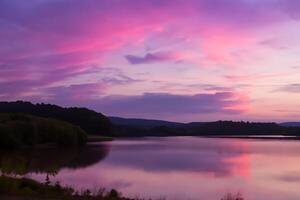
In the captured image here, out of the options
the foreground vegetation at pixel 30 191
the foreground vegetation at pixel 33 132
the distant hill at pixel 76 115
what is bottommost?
the foreground vegetation at pixel 30 191

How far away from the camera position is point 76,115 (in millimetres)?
126250

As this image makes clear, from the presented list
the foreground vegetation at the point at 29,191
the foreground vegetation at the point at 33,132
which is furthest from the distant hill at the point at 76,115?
the foreground vegetation at the point at 29,191

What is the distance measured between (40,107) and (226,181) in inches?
4308

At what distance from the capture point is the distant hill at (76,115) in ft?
408

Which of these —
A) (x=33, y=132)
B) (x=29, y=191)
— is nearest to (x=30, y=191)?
(x=29, y=191)

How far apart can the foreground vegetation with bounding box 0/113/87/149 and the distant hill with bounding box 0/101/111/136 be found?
3709 centimetres

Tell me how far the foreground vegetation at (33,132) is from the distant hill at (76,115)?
37.1 meters

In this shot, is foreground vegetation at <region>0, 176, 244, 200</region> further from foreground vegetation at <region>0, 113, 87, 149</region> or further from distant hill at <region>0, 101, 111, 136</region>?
distant hill at <region>0, 101, 111, 136</region>

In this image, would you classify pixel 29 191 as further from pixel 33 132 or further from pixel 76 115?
pixel 76 115

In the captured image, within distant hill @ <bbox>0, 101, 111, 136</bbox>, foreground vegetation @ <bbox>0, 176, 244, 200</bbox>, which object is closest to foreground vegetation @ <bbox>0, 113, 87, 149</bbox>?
distant hill @ <bbox>0, 101, 111, 136</bbox>

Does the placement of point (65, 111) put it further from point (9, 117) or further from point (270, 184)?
point (270, 184)

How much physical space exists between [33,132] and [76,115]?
5516 centimetres

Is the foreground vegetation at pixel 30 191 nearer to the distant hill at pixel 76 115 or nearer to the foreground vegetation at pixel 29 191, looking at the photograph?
the foreground vegetation at pixel 29 191

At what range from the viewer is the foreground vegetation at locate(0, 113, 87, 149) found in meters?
64.5
